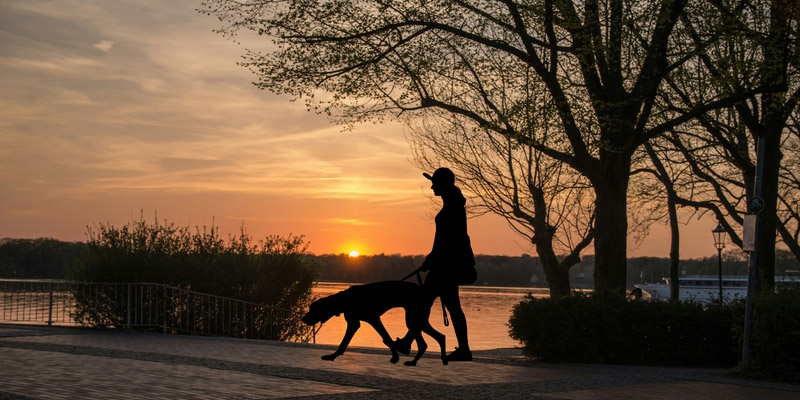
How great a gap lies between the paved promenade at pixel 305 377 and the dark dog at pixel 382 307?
14.5 feet

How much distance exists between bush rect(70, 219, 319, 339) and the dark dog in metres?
18.8

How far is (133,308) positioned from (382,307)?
19055 mm

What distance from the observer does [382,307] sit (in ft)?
20.3

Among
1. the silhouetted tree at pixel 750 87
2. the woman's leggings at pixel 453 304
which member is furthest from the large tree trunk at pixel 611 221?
the woman's leggings at pixel 453 304

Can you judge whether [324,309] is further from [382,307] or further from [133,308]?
[133,308]

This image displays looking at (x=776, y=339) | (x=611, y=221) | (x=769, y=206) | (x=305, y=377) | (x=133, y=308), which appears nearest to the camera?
(x=305, y=377)

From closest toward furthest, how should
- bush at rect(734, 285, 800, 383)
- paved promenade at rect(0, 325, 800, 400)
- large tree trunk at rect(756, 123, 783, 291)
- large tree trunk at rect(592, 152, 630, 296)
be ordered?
paved promenade at rect(0, 325, 800, 400)
bush at rect(734, 285, 800, 383)
large tree trunk at rect(592, 152, 630, 296)
large tree trunk at rect(756, 123, 783, 291)

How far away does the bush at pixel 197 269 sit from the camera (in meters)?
24.5

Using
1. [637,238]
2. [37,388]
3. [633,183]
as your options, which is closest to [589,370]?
[37,388]

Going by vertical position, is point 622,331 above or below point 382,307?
below

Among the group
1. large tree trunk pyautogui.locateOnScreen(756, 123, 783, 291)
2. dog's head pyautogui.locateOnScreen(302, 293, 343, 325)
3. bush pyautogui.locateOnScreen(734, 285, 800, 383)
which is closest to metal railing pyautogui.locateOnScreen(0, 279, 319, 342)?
bush pyautogui.locateOnScreen(734, 285, 800, 383)

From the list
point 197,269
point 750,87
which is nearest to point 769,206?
point 750,87

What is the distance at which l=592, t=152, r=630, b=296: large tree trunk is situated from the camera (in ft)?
71.8

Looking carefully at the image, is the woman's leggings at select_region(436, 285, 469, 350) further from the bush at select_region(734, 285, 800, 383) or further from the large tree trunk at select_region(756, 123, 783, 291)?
the large tree trunk at select_region(756, 123, 783, 291)
